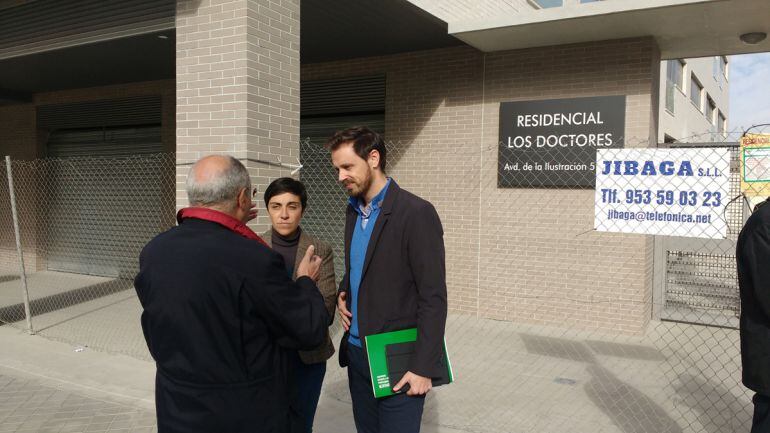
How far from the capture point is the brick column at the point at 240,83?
495cm

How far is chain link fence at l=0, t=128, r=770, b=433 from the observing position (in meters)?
4.73

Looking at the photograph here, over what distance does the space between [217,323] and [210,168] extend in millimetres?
555

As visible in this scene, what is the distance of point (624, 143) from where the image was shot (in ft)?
23.4

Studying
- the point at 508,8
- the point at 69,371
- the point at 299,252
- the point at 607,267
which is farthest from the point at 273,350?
the point at 508,8

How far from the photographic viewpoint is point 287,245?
3207mm

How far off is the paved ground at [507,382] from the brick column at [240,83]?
1871 mm

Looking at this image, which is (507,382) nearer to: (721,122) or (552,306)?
(552,306)

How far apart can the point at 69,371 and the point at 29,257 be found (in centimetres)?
855

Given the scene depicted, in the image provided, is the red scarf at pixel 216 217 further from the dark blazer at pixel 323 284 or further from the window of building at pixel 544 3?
the window of building at pixel 544 3

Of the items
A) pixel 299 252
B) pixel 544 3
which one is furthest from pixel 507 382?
pixel 544 3

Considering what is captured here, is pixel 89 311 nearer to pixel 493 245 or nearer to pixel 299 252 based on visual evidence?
pixel 493 245

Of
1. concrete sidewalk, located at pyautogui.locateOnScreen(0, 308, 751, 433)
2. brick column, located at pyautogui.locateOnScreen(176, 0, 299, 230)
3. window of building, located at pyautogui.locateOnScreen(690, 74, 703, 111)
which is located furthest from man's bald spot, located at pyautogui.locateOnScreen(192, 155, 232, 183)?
window of building, located at pyautogui.locateOnScreen(690, 74, 703, 111)

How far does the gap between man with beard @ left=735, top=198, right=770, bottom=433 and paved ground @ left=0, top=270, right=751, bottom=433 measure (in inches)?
80.9

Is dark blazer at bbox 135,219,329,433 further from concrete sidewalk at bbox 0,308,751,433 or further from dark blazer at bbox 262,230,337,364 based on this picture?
concrete sidewalk at bbox 0,308,751,433
